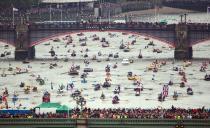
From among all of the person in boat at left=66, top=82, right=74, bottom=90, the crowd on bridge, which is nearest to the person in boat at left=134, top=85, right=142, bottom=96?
the person in boat at left=66, top=82, right=74, bottom=90

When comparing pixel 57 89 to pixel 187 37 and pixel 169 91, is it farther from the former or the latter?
pixel 187 37

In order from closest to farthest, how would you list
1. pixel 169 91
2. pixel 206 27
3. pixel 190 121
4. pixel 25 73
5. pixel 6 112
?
pixel 190 121, pixel 6 112, pixel 169 91, pixel 25 73, pixel 206 27

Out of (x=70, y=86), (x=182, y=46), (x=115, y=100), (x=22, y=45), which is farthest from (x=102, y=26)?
(x=115, y=100)

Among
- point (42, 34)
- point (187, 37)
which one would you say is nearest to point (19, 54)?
point (42, 34)

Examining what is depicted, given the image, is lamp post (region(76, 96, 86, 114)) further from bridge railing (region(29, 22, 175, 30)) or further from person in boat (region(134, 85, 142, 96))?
bridge railing (region(29, 22, 175, 30))

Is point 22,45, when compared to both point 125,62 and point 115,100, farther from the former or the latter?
point 115,100

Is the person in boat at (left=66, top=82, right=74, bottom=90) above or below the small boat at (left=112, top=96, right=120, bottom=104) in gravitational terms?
above
